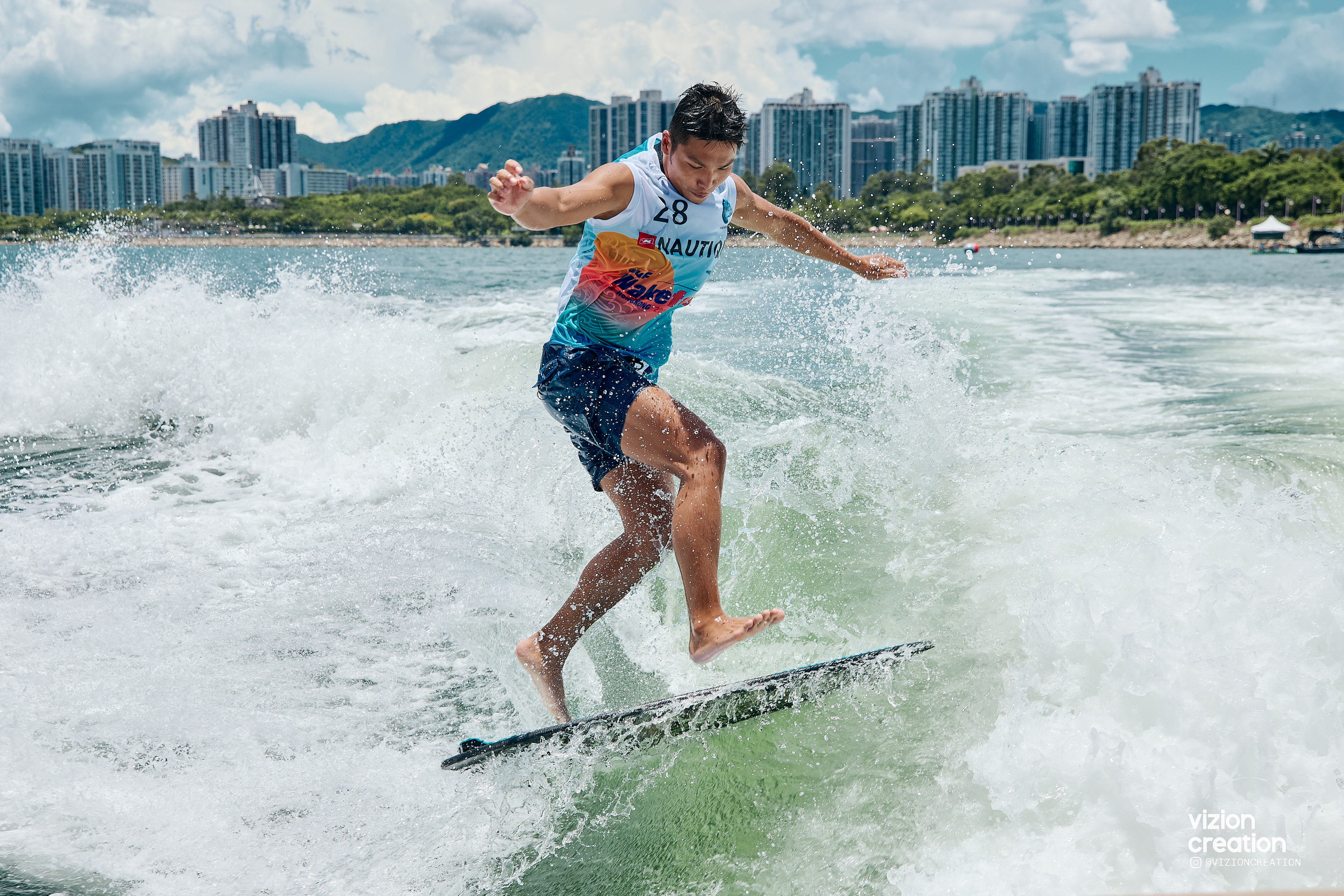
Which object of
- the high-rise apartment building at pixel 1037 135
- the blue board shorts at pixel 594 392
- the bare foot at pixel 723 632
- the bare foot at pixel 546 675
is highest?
the high-rise apartment building at pixel 1037 135

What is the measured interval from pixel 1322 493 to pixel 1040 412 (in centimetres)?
294

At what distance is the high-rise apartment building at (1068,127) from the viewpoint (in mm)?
195125

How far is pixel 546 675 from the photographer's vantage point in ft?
11.2

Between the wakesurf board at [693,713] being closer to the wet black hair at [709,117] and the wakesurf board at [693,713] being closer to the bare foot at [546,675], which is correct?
the bare foot at [546,675]

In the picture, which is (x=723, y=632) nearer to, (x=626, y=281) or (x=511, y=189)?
(x=626, y=281)

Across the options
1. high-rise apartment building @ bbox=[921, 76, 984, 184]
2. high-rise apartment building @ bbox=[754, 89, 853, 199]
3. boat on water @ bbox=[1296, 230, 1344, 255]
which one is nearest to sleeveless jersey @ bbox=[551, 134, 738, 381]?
high-rise apartment building @ bbox=[754, 89, 853, 199]

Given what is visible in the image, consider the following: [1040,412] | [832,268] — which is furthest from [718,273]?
[1040,412]

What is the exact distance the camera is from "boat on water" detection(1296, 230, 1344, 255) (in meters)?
68.7

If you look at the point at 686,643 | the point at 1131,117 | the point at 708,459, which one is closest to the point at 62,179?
the point at 686,643

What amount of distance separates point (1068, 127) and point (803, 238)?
8679 inches

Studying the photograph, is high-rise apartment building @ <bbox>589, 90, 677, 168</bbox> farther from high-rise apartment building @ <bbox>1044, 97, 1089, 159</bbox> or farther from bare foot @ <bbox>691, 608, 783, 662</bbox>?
high-rise apartment building @ <bbox>1044, 97, 1089, 159</bbox>

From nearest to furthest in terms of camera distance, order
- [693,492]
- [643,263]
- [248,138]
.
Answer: [693,492]
[643,263]
[248,138]

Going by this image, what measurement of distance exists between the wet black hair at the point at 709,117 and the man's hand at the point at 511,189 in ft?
1.86

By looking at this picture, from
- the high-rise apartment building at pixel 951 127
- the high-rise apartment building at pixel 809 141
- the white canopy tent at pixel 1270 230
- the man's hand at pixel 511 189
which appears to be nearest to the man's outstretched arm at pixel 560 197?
the man's hand at pixel 511 189
